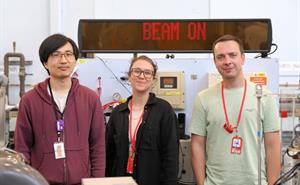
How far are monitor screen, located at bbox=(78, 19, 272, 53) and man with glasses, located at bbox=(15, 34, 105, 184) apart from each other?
935mm

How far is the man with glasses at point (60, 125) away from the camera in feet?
6.81

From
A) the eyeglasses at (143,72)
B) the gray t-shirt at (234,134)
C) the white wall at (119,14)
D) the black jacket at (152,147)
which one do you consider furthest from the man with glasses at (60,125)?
the white wall at (119,14)

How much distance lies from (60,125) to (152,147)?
563 millimetres

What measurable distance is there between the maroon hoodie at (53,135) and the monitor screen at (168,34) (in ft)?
3.32

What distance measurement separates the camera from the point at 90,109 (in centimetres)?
218

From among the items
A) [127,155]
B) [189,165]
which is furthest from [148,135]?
[189,165]

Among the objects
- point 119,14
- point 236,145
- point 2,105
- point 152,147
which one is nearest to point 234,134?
point 236,145

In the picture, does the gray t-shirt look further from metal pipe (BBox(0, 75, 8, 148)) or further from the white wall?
the white wall

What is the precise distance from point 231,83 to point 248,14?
3099 millimetres

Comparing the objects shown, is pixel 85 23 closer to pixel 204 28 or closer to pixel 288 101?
pixel 204 28

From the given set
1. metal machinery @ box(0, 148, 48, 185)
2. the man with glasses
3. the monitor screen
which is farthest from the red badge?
metal machinery @ box(0, 148, 48, 185)

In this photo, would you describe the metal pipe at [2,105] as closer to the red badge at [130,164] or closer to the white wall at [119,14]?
the red badge at [130,164]

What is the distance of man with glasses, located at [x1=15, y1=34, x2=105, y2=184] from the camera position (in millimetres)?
2074

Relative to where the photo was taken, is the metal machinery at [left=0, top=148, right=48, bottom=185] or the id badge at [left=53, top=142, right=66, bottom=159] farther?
the id badge at [left=53, top=142, right=66, bottom=159]
